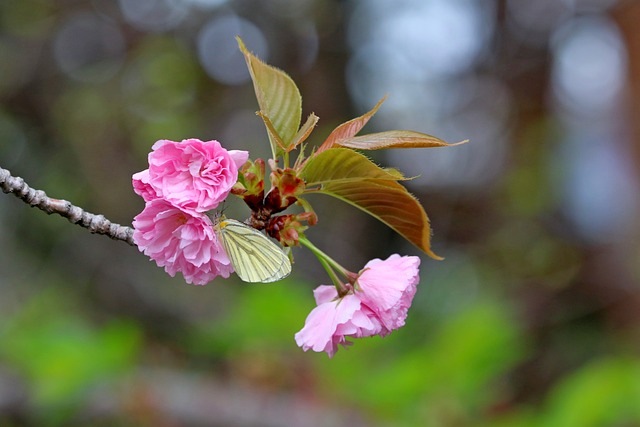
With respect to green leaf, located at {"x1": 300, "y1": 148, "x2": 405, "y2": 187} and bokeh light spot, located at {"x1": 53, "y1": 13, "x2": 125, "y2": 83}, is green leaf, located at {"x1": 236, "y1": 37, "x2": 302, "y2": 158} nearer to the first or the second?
green leaf, located at {"x1": 300, "y1": 148, "x2": 405, "y2": 187}

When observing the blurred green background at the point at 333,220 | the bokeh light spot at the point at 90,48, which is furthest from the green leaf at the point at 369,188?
the bokeh light spot at the point at 90,48

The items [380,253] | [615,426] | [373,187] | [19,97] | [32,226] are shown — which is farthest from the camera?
[380,253]

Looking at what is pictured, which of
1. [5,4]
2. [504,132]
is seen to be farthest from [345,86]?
[5,4]

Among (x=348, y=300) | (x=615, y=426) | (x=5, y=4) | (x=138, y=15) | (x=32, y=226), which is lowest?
(x=348, y=300)

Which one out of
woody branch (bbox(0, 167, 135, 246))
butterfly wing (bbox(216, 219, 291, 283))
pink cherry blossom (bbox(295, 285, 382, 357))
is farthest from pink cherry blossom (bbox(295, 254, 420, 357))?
woody branch (bbox(0, 167, 135, 246))

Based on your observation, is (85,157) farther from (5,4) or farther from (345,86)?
(345,86)

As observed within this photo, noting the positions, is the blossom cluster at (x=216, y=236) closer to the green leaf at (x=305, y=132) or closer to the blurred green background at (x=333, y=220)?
the green leaf at (x=305, y=132)
